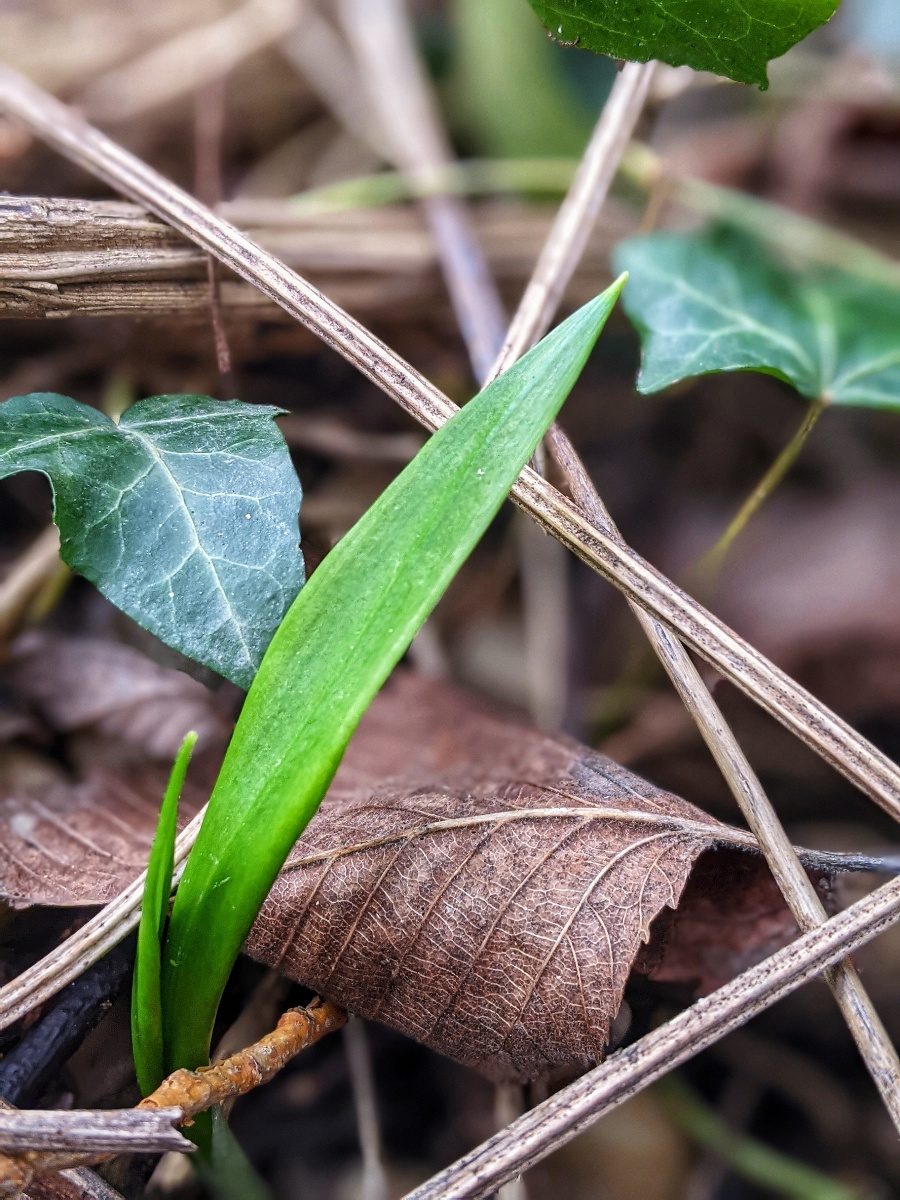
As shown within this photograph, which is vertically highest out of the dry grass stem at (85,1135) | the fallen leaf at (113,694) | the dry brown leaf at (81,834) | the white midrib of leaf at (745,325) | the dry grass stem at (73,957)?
the white midrib of leaf at (745,325)

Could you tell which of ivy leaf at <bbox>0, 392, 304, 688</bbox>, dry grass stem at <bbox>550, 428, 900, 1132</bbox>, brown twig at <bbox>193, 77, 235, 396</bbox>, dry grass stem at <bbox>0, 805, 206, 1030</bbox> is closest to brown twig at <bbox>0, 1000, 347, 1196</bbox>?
dry grass stem at <bbox>0, 805, 206, 1030</bbox>

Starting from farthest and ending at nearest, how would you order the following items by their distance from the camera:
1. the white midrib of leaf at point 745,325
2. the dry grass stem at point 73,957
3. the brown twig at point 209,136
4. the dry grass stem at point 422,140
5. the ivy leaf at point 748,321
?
the brown twig at point 209,136
the dry grass stem at point 422,140
the white midrib of leaf at point 745,325
the ivy leaf at point 748,321
the dry grass stem at point 73,957

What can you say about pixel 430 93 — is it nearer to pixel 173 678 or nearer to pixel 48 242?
→ pixel 48 242

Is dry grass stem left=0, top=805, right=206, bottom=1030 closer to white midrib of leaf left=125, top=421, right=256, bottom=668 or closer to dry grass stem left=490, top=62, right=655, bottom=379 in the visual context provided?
A: white midrib of leaf left=125, top=421, right=256, bottom=668

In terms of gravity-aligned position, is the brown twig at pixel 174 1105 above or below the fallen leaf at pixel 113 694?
below

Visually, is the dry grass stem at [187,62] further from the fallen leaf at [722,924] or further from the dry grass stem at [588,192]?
the fallen leaf at [722,924]

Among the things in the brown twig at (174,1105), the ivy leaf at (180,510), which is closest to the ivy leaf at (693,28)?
the ivy leaf at (180,510)

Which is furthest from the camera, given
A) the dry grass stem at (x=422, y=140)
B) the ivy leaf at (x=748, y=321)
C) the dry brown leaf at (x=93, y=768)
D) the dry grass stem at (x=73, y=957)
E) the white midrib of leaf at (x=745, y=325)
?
the dry grass stem at (x=422, y=140)
